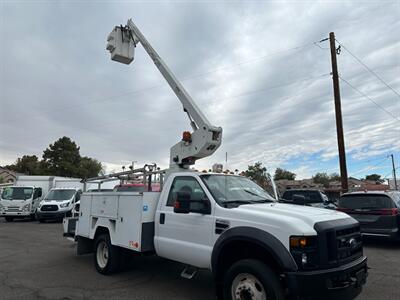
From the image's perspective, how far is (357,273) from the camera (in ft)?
14.0

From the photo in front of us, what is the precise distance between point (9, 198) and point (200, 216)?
19.2m

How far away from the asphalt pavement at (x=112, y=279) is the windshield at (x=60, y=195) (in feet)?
36.1

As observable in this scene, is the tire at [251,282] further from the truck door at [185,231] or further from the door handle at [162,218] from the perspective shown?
the door handle at [162,218]

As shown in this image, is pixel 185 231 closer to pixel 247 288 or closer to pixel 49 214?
pixel 247 288

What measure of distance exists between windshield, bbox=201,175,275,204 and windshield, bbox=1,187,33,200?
1864 centimetres

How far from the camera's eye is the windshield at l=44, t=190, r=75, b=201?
65.7 feet

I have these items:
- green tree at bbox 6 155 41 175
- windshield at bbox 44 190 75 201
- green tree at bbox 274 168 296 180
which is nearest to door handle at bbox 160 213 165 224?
windshield at bbox 44 190 75 201

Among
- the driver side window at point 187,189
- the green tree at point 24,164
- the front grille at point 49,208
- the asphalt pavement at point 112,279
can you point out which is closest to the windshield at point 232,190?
the driver side window at point 187,189

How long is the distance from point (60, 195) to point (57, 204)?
3.82ft

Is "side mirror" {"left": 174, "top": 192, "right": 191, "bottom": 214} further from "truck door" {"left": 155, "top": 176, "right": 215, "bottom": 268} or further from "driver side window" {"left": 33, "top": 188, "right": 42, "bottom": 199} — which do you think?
"driver side window" {"left": 33, "top": 188, "right": 42, "bottom": 199}

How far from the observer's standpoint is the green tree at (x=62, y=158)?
188ft

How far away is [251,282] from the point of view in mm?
4266

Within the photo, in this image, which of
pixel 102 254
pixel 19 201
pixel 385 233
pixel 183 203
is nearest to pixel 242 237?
pixel 183 203

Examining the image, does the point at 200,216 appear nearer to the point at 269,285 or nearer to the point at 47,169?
the point at 269,285
